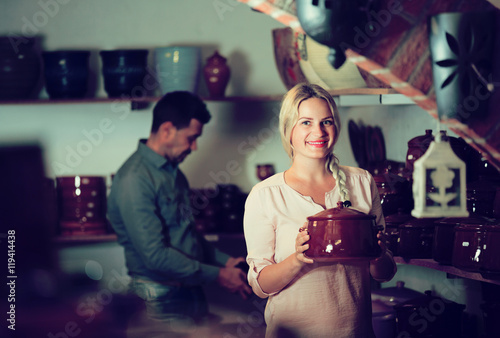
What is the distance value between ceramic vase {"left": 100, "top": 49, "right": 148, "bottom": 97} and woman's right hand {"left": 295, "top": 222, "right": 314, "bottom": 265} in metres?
2.11

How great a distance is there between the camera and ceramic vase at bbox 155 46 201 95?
3699 millimetres

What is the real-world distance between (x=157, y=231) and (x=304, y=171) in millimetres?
1294

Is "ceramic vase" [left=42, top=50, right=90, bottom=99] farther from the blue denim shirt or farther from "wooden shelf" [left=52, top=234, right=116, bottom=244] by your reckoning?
"wooden shelf" [left=52, top=234, right=116, bottom=244]

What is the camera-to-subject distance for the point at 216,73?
3832 millimetres

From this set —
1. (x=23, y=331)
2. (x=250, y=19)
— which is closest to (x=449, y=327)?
(x=23, y=331)

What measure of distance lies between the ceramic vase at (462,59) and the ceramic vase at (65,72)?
8.72 ft

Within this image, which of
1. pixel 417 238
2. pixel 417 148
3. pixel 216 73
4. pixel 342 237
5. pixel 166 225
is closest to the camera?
pixel 342 237

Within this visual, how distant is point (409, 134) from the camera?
127 inches

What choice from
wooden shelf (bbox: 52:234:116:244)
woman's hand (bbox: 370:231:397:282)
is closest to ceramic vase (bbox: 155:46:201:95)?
wooden shelf (bbox: 52:234:116:244)

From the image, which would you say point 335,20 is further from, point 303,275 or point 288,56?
point 288,56

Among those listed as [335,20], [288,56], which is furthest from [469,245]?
[288,56]

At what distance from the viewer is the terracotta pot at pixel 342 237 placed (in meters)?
1.76

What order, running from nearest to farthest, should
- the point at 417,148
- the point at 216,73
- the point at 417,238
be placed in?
the point at 417,238 → the point at 417,148 → the point at 216,73

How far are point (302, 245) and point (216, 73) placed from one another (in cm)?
218
